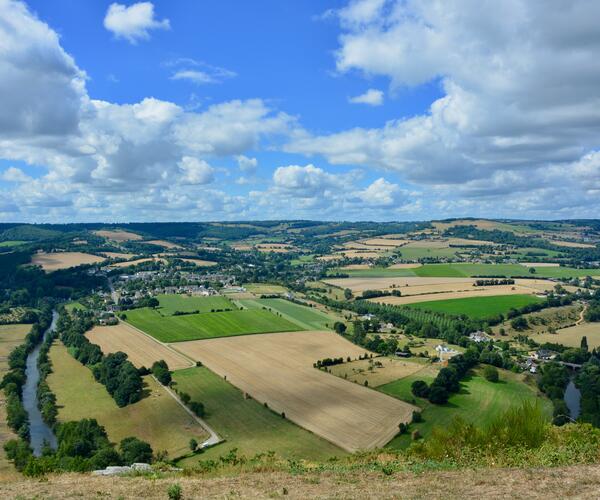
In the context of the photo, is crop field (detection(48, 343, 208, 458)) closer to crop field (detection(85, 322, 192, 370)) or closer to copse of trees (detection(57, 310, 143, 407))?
copse of trees (detection(57, 310, 143, 407))

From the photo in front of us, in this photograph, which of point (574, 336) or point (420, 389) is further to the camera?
point (574, 336)

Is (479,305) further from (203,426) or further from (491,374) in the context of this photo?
(203,426)

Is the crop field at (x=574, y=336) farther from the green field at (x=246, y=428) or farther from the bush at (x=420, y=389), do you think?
the green field at (x=246, y=428)

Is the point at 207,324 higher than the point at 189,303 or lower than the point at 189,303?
lower

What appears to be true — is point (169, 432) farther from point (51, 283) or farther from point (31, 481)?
point (51, 283)

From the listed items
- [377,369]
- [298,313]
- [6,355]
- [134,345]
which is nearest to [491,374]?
[377,369]

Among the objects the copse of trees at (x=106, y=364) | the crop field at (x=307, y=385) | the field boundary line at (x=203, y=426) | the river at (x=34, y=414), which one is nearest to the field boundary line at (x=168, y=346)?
the crop field at (x=307, y=385)
